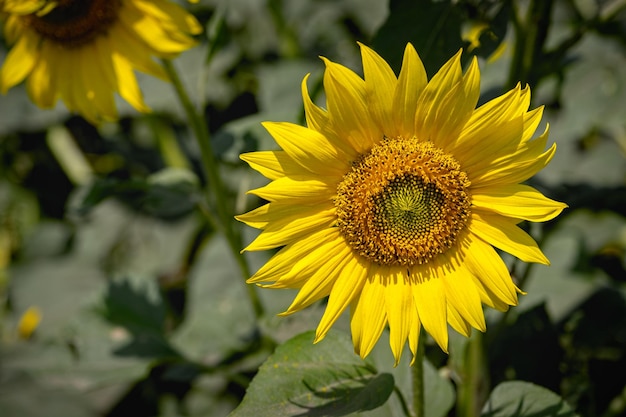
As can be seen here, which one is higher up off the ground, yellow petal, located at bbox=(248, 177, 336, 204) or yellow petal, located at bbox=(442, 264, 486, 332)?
yellow petal, located at bbox=(248, 177, 336, 204)

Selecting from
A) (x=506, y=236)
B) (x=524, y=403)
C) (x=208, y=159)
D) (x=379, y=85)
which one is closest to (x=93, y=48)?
(x=208, y=159)

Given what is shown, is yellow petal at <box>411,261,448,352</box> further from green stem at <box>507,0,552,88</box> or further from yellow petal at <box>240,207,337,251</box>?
green stem at <box>507,0,552,88</box>

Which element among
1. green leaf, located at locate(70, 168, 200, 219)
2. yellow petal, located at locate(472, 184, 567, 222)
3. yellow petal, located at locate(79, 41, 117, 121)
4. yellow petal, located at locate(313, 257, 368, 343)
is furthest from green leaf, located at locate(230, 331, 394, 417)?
yellow petal, located at locate(79, 41, 117, 121)

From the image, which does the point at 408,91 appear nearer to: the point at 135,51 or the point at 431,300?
the point at 431,300

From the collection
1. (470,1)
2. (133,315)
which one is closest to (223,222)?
(133,315)

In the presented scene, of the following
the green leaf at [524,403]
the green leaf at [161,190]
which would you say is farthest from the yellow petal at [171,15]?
the green leaf at [524,403]

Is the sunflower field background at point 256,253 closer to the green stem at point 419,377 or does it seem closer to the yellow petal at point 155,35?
the green stem at point 419,377
